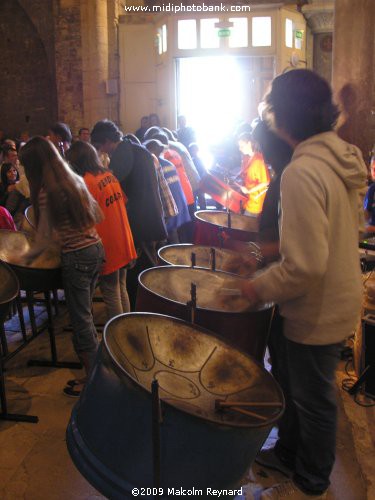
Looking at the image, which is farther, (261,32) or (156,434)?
(261,32)

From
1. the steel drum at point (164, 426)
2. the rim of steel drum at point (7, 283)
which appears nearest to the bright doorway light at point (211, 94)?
Answer: the rim of steel drum at point (7, 283)

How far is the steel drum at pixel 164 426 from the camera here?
3.95ft

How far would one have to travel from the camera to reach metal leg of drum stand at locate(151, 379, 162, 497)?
1141mm

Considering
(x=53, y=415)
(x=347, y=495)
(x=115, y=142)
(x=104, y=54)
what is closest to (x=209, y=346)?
(x=347, y=495)

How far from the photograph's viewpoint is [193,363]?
1.59 meters

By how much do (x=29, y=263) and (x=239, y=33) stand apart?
7.82 meters

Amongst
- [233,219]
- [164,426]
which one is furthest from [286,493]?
[233,219]

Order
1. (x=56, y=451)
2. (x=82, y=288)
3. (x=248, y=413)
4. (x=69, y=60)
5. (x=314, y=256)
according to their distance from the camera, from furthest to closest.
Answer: (x=69, y=60), (x=82, y=288), (x=56, y=451), (x=314, y=256), (x=248, y=413)

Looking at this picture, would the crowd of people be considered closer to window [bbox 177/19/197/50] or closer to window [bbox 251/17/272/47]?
window [bbox 177/19/197/50]

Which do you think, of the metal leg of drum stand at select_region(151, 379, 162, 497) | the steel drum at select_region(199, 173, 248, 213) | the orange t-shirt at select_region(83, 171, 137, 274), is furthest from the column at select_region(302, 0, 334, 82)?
the metal leg of drum stand at select_region(151, 379, 162, 497)

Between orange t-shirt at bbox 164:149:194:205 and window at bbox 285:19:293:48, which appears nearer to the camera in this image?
orange t-shirt at bbox 164:149:194:205

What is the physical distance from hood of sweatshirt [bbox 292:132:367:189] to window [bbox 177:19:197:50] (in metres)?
8.45

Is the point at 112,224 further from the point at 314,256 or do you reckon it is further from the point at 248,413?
the point at 248,413

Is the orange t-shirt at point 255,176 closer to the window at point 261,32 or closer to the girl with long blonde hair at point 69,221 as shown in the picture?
the girl with long blonde hair at point 69,221
